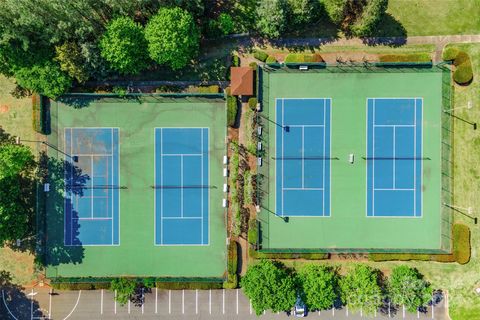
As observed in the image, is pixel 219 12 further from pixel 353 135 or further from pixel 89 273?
pixel 89 273

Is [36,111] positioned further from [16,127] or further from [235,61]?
[235,61]

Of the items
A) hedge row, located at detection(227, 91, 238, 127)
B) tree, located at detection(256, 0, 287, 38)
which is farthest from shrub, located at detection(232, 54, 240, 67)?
tree, located at detection(256, 0, 287, 38)

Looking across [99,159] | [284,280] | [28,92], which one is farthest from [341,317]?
[28,92]

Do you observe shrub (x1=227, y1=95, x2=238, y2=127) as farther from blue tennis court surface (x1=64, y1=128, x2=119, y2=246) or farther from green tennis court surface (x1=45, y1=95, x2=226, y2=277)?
blue tennis court surface (x1=64, y1=128, x2=119, y2=246)

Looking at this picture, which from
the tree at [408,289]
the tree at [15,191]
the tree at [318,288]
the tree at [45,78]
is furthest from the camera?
the tree at [318,288]

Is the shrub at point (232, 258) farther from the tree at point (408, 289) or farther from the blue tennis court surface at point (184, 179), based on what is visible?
the tree at point (408, 289)

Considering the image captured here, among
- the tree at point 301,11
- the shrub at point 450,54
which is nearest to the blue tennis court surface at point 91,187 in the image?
the tree at point 301,11

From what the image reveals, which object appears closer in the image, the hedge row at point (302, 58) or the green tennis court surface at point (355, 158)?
the hedge row at point (302, 58)
